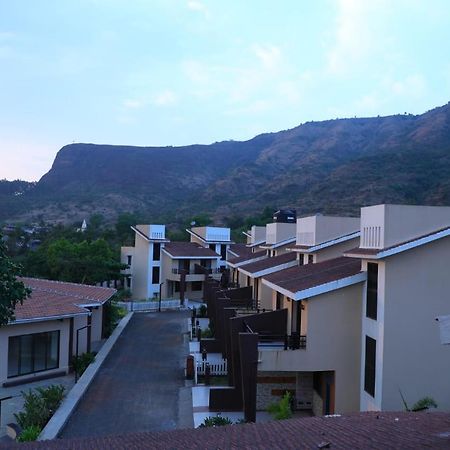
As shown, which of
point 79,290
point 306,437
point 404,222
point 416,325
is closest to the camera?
point 306,437

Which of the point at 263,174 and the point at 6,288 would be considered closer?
the point at 6,288

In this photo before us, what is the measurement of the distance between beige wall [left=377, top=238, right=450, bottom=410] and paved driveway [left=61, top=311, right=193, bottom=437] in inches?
253

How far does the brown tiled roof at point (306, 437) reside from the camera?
19.0 ft

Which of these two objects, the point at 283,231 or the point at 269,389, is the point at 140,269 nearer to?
the point at 283,231

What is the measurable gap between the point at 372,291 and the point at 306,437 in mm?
8363

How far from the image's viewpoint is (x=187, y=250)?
47.6 m

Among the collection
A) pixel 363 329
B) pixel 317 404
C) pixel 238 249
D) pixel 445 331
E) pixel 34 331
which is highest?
pixel 238 249

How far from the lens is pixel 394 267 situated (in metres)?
13.1

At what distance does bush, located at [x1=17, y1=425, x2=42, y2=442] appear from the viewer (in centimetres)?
1242

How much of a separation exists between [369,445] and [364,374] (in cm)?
904

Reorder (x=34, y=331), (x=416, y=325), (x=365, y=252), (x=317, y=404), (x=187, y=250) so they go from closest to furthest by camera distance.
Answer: (x=416, y=325)
(x=365, y=252)
(x=317, y=404)
(x=34, y=331)
(x=187, y=250)

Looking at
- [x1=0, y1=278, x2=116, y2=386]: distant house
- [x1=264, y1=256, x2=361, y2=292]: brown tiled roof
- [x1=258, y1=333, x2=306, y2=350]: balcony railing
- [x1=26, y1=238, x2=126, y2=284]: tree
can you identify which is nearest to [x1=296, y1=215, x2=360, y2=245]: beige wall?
[x1=264, y1=256, x2=361, y2=292]: brown tiled roof

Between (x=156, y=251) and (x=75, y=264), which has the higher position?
(x=156, y=251)

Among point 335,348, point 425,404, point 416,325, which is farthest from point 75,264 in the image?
point 425,404
